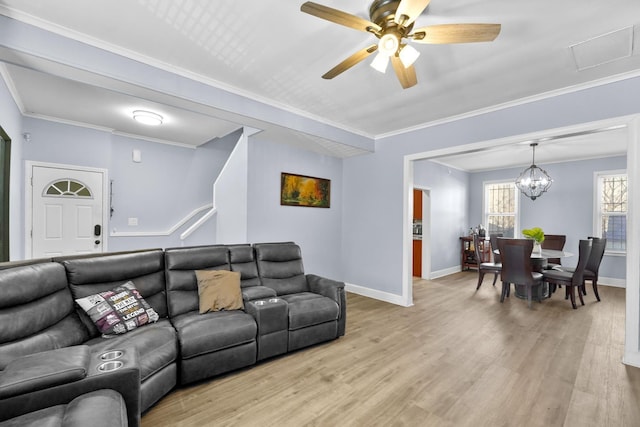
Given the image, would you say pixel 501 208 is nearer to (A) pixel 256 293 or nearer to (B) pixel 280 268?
(B) pixel 280 268

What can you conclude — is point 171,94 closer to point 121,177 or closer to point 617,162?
point 121,177

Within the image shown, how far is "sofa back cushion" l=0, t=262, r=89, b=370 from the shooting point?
163 cm

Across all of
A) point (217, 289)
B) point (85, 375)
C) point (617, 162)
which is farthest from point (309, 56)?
point (617, 162)

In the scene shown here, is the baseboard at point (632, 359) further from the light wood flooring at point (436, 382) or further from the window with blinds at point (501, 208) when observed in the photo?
the window with blinds at point (501, 208)

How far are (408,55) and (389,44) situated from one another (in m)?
0.19

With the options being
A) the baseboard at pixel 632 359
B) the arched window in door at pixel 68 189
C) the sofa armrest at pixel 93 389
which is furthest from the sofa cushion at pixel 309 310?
the arched window in door at pixel 68 189

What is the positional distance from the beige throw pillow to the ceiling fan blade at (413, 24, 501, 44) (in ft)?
8.12

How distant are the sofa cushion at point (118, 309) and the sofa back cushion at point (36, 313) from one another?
0.34 feet

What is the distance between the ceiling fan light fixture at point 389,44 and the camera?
1814mm

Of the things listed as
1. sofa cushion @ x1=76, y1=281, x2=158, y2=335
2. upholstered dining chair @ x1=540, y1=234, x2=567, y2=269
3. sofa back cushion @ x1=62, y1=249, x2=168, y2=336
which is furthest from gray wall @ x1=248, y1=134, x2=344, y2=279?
upholstered dining chair @ x1=540, y1=234, x2=567, y2=269

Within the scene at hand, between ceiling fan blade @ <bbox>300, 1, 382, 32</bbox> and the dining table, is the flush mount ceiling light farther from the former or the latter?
the dining table

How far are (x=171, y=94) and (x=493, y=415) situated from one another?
3.61m

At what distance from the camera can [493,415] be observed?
1.93 metres

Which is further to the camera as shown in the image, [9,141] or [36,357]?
[9,141]
